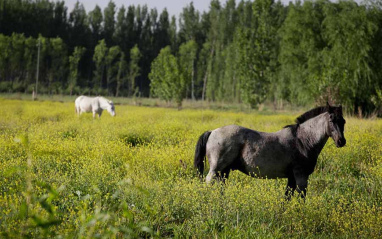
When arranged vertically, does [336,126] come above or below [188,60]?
below

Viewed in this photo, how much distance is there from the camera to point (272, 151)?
5.55 metres

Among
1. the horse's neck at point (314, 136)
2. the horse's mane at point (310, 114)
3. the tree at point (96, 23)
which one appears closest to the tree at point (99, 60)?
the tree at point (96, 23)

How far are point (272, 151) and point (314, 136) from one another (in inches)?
29.3

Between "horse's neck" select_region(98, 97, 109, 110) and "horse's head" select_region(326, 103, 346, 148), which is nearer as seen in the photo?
"horse's head" select_region(326, 103, 346, 148)

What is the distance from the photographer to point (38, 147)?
27.1 feet

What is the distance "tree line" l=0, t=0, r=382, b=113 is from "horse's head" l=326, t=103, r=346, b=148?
1943cm

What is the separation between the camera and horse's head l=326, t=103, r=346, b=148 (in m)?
5.29

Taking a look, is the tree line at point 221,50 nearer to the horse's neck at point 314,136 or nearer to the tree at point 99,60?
the tree at point 99,60

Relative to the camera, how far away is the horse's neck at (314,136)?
5.55 meters

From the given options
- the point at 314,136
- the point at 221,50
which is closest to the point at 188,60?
the point at 221,50

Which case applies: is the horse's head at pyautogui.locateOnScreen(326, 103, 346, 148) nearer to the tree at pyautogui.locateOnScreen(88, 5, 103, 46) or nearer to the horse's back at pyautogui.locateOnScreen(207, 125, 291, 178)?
the horse's back at pyautogui.locateOnScreen(207, 125, 291, 178)

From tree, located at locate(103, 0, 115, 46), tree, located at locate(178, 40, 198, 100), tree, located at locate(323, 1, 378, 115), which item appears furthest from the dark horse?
tree, located at locate(103, 0, 115, 46)

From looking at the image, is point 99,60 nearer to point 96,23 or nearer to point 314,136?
point 96,23

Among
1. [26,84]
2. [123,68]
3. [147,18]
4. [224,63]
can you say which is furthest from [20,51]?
[147,18]
